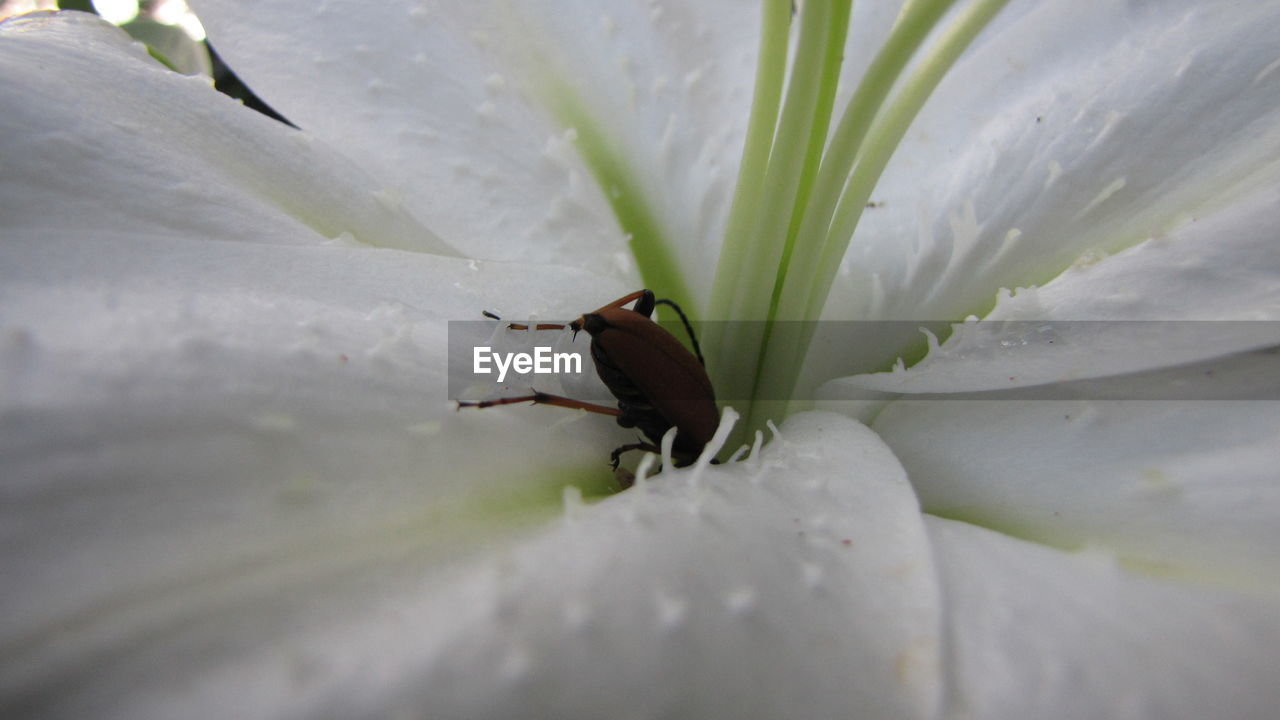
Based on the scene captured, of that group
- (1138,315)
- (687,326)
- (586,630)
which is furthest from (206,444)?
(1138,315)

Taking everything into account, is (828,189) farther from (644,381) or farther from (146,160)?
(146,160)

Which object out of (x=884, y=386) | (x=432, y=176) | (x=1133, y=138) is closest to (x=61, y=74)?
(x=432, y=176)

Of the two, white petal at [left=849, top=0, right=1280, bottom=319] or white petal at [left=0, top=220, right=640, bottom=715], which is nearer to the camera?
white petal at [left=0, top=220, right=640, bottom=715]

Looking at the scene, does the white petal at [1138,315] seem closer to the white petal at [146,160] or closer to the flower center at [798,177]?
the flower center at [798,177]

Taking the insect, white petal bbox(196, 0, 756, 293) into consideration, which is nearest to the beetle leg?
the insect

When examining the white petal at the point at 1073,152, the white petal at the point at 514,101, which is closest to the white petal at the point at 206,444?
the white petal at the point at 514,101

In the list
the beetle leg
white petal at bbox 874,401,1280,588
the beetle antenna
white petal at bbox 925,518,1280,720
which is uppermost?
the beetle antenna

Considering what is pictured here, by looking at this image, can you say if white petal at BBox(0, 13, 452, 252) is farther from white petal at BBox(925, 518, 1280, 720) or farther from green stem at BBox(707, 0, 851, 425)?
white petal at BBox(925, 518, 1280, 720)
